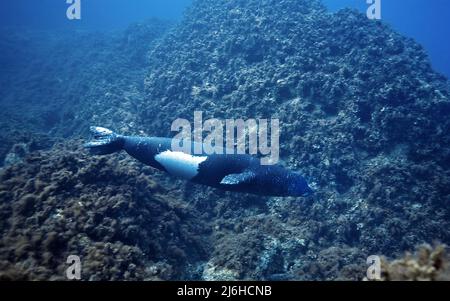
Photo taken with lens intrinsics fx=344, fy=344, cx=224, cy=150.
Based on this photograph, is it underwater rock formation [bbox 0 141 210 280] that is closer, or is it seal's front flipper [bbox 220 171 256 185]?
underwater rock formation [bbox 0 141 210 280]

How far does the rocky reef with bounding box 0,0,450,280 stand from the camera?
615 centimetres

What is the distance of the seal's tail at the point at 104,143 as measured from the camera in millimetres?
7848

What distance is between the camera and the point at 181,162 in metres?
7.83

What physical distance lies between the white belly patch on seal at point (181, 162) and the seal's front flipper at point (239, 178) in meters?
0.74

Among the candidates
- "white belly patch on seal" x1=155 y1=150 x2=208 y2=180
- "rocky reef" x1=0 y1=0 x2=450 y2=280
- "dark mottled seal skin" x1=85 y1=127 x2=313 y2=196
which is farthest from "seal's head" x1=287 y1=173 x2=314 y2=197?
"white belly patch on seal" x1=155 y1=150 x2=208 y2=180

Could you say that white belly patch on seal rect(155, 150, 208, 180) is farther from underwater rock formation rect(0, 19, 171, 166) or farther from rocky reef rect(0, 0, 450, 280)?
underwater rock formation rect(0, 19, 171, 166)

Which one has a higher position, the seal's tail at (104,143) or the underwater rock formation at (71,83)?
the underwater rock formation at (71,83)

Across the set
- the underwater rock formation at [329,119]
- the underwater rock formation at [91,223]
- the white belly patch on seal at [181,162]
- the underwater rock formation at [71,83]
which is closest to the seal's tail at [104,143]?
the underwater rock formation at [91,223]

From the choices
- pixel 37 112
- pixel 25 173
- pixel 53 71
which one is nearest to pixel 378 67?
pixel 25 173

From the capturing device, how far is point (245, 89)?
1141 centimetres

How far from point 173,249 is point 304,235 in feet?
9.66

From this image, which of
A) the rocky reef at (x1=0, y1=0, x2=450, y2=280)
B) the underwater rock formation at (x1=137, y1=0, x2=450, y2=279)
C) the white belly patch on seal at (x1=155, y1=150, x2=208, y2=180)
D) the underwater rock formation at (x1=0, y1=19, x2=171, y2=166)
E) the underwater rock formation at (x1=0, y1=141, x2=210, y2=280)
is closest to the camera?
the underwater rock formation at (x1=0, y1=141, x2=210, y2=280)

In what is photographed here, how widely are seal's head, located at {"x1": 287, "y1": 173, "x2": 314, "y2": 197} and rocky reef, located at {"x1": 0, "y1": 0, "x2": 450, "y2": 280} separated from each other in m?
1.01

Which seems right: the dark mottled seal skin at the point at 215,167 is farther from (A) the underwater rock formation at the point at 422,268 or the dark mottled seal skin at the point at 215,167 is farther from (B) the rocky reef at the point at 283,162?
(A) the underwater rock formation at the point at 422,268
